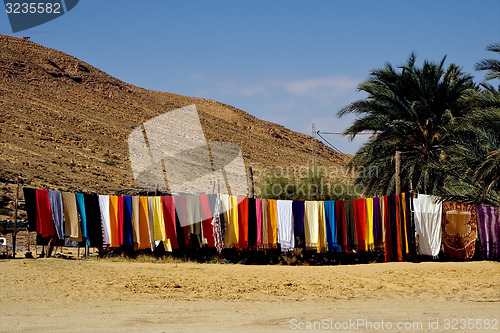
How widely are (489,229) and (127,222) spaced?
9.49m

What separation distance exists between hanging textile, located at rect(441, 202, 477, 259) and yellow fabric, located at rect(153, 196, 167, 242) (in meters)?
7.44

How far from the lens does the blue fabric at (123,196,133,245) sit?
1758cm

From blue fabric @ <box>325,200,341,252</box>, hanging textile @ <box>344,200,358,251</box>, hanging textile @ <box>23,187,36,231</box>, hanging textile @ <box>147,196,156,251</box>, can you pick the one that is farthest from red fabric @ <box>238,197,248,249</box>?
hanging textile @ <box>23,187,36,231</box>

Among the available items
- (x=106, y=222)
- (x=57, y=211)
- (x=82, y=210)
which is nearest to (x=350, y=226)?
(x=106, y=222)

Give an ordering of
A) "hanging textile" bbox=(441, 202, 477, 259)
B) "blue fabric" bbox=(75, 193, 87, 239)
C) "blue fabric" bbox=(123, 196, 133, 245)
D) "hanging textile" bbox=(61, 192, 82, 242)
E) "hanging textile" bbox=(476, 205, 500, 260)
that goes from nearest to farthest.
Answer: "hanging textile" bbox=(476, 205, 500, 260)
"hanging textile" bbox=(441, 202, 477, 259)
"hanging textile" bbox=(61, 192, 82, 242)
"blue fabric" bbox=(75, 193, 87, 239)
"blue fabric" bbox=(123, 196, 133, 245)

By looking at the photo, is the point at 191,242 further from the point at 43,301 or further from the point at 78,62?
the point at 78,62

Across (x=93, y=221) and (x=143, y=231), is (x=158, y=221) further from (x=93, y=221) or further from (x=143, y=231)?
(x=93, y=221)

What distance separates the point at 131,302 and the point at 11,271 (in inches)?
179

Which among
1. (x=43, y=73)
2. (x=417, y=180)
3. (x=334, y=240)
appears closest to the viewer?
(x=334, y=240)

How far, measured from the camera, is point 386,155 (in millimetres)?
20062

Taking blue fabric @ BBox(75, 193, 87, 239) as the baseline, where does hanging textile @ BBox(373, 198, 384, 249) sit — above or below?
below

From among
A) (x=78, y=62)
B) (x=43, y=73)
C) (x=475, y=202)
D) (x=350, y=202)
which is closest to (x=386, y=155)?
(x=350, y=202)

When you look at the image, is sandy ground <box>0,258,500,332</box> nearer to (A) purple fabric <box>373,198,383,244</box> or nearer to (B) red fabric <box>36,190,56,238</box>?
(B) red fabric <box>36,190,56,238</box>

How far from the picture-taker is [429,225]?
54.9 ft
